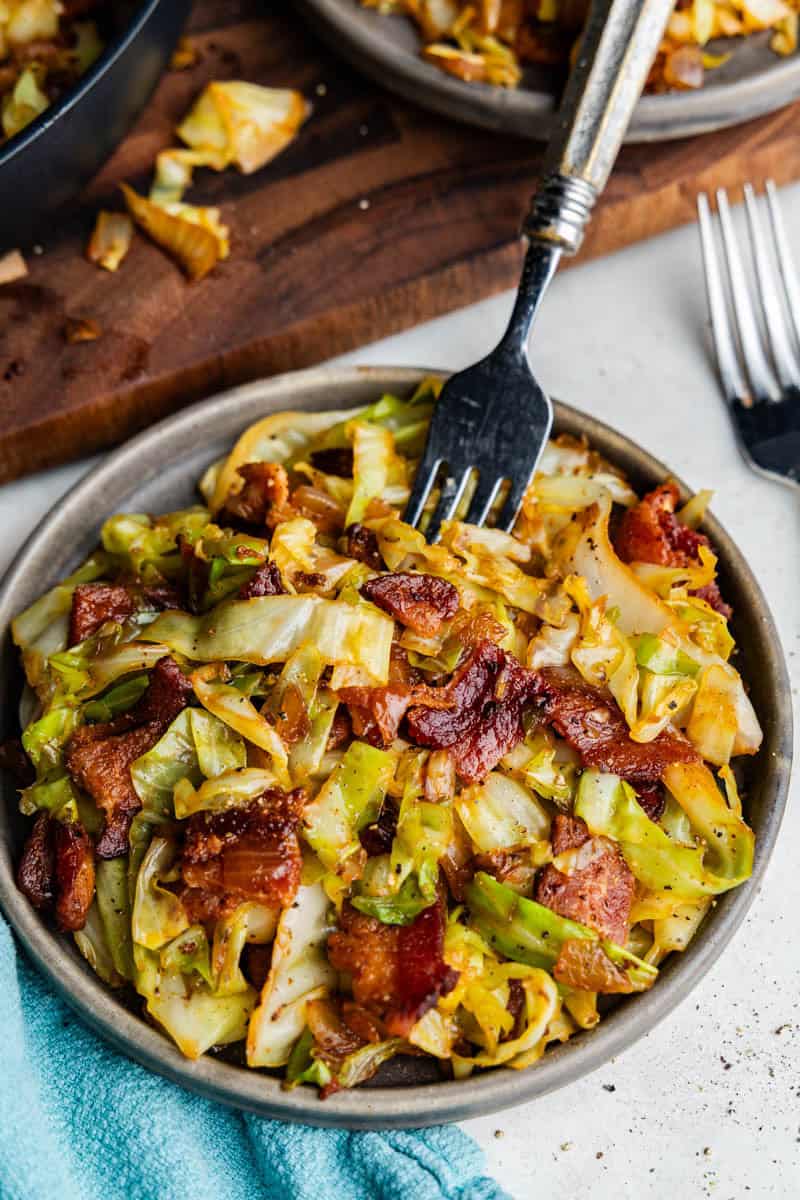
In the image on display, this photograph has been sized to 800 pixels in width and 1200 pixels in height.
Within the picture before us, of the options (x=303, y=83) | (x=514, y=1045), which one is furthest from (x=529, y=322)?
(x=514, y=1045)

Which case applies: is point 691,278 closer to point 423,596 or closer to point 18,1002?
point 423,596

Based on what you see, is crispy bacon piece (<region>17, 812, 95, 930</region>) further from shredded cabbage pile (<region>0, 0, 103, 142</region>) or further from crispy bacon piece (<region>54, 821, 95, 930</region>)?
shredded cabbage pile (<region>0, 0, 103, 142</region>)

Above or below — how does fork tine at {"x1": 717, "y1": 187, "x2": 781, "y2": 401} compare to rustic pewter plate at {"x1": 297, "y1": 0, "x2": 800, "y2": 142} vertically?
below

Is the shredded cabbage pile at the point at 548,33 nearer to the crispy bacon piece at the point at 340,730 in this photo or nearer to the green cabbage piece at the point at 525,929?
the crispy bacon piece at the point at 340,730

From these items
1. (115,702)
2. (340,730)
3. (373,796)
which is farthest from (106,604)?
(373,796)

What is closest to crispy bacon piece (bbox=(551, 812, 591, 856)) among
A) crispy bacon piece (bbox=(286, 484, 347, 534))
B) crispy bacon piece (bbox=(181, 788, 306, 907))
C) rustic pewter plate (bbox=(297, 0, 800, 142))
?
crispy bacon piece (bbox=(181, 788, 306, 907))

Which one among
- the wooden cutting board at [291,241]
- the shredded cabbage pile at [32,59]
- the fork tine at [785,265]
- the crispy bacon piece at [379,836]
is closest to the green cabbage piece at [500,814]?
the crispy bacon piece at [379,836]

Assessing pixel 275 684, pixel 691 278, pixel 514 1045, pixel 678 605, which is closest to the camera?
pixel 514 1045
